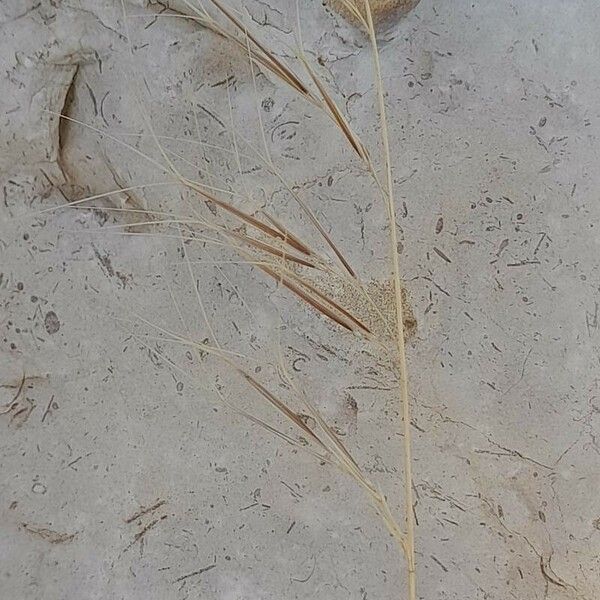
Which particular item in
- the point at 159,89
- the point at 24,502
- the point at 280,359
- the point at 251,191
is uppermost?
the point at 159,89

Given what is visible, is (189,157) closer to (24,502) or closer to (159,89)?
(159,89)

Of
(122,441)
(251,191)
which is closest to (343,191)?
(251,191)

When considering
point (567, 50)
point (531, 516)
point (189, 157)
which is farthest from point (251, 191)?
point (531, 516)

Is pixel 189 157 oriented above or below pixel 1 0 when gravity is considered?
below
